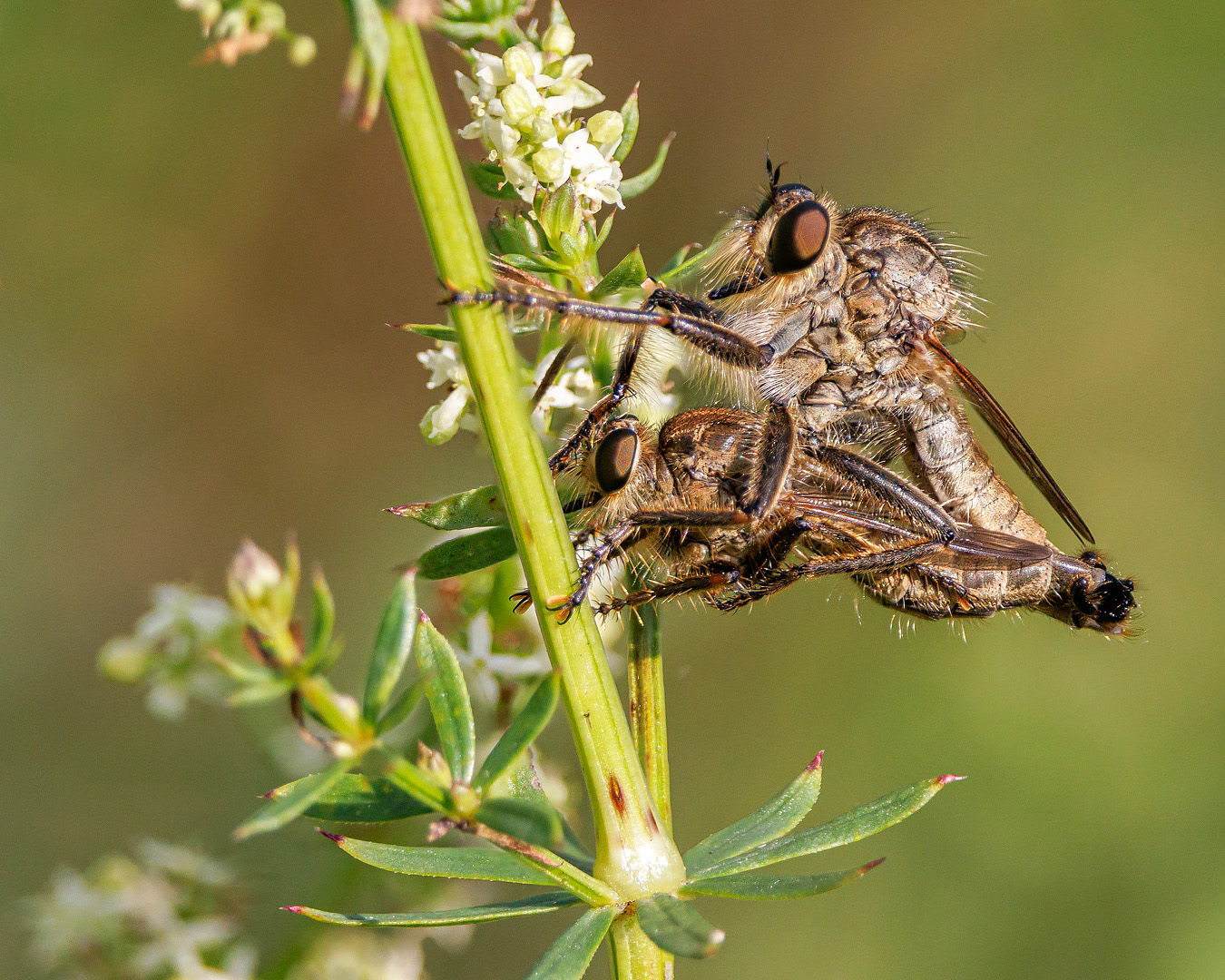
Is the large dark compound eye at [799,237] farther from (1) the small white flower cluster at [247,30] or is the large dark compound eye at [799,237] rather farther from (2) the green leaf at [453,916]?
(2) the green leaf at [453,916]

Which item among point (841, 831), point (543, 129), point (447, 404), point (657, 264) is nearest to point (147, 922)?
point (447, 404)

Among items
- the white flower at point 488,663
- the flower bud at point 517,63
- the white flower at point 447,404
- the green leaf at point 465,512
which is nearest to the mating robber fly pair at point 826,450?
the white flower at point 488,663

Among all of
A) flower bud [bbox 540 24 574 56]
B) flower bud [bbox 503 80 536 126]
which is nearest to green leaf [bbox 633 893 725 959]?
flower bud [bbox 503 80 536 126]

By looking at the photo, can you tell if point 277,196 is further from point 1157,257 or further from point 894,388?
point 1157,257

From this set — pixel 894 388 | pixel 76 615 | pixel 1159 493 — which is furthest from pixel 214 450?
pixel 1159 493

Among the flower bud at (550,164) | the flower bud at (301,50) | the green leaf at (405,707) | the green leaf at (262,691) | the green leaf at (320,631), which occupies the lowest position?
the green leaf at (405,707)

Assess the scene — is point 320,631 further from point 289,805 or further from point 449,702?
point 449,702
